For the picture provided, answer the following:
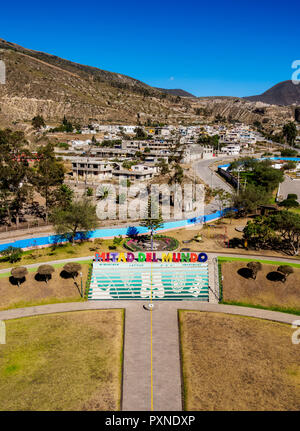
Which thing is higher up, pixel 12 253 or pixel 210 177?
pixel 210 177

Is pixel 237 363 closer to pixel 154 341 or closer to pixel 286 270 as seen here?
pixel 154 341

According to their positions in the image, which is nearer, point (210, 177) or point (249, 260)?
point (249, 260)

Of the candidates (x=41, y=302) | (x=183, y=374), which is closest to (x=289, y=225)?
(x=183, y=374)

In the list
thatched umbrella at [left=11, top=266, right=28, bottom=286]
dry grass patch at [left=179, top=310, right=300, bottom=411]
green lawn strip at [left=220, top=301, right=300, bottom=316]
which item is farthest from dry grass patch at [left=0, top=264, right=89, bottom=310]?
green lawn strip at [left=220, top=301, right=300, bottom=316]

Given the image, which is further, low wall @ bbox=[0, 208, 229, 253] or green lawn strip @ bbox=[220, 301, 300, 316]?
low wall @ bbox=[0, 208, 229, 253]

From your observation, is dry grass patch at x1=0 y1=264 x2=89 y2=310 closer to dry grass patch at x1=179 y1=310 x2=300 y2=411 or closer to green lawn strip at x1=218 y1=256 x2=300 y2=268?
dry grass patch at x1=179 y1=310 x2=300 y2=411

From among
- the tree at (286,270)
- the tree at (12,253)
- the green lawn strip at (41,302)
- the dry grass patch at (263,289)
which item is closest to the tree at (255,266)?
the dry grass patch at (263,289)
